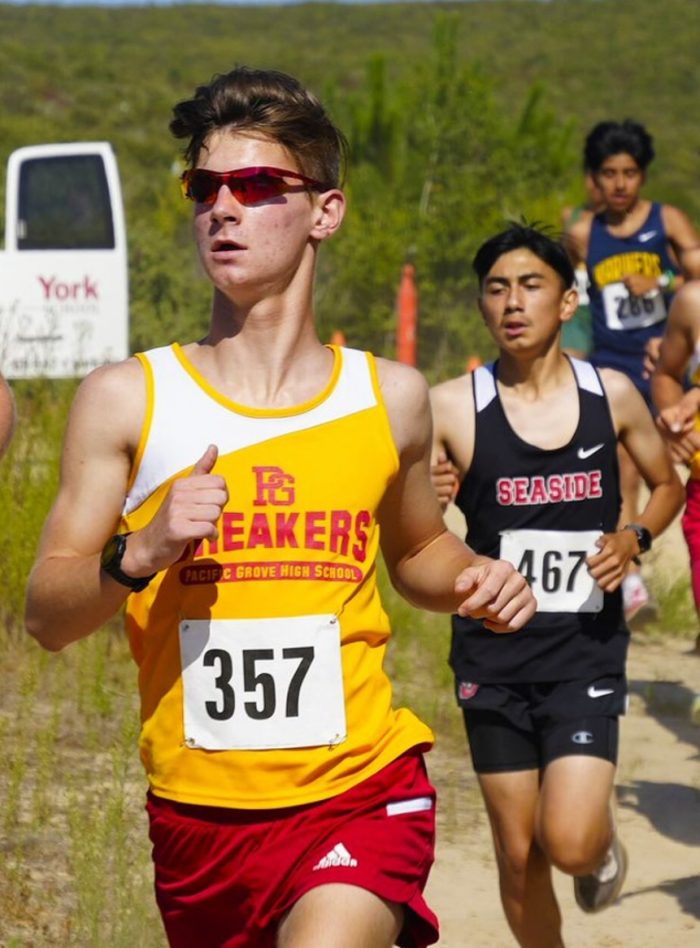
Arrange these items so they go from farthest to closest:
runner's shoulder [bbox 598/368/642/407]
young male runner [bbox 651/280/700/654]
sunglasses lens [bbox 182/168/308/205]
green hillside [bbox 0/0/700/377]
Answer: green hillside [bbox 0/0/700/377] < young male runner [bbox 651/280/700/654] < runner's shoulder [bbox 598/368/642/407] < sunglasses lens [bbox 182/168/308/205]

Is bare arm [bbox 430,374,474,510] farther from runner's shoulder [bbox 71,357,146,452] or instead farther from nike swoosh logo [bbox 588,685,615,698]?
runner's shoulder [bbox 71,357,146,452]

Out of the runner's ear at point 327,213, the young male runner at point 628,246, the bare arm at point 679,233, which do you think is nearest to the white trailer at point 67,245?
the young male runner at point 628,246

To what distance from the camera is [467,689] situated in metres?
5.19

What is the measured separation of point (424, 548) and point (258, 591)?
1.86 ft

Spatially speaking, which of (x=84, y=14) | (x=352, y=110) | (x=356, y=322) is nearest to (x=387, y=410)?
(x=356, y=322)

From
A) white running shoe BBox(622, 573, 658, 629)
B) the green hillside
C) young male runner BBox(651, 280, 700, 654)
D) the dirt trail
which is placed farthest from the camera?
the green hillside

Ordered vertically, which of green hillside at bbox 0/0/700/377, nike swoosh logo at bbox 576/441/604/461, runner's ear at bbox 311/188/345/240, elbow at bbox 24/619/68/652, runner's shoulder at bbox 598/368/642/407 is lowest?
green hillside at bbox 0/0/700/377

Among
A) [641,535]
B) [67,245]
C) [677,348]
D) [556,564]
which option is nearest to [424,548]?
[556,564]

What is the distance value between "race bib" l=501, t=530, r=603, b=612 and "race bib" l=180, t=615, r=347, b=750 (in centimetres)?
194

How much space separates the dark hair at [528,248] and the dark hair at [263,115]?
2.25 meters

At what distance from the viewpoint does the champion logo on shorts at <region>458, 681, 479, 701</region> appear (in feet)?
17.0

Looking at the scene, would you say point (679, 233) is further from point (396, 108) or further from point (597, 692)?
point (396, 108)

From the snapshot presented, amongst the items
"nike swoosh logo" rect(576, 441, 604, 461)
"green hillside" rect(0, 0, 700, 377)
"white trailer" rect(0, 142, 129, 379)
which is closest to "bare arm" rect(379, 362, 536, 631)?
"nike swoosh logo" rect(576, 441, 604, 461)

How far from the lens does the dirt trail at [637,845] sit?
19.2 feet
